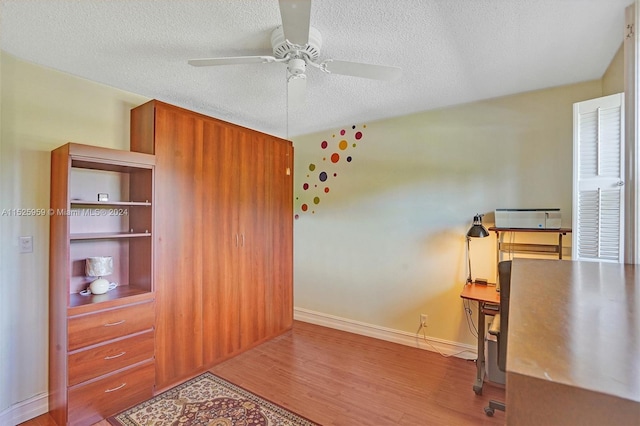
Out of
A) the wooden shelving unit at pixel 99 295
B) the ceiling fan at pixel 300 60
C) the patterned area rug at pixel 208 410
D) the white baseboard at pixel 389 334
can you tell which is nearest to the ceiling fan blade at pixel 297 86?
the ceiling fan at pixel 300 60

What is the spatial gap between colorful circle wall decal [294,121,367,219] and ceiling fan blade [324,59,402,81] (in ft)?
5.89

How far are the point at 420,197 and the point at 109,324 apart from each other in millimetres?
2934

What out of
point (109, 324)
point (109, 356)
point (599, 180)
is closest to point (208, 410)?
point (109, 356)

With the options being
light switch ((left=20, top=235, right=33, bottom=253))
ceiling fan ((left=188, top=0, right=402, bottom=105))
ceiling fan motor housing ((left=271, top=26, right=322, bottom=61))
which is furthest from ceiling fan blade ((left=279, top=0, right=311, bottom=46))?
light switch ((left=20, top=235, right=33, bottom=253))

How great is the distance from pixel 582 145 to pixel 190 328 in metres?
3.28

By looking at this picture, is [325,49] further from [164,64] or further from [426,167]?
[426,167]

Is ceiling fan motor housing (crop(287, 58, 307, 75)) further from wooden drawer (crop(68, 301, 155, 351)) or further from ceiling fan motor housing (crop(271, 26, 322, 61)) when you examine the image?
wooden drawer (crop(68, 301, 155, 351))

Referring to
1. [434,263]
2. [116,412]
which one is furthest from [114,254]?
[434,263]

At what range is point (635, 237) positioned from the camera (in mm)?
1383

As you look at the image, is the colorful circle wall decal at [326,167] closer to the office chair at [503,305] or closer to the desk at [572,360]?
the office chair at [503,305]

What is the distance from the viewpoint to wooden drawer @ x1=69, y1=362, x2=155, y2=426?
77.9 inches

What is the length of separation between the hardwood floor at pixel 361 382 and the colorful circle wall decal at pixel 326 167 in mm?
1751

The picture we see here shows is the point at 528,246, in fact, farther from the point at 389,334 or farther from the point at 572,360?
the point at 572,360

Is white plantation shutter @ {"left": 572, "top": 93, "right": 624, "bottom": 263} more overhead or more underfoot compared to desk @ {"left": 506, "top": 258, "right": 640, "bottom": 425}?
more overhead
